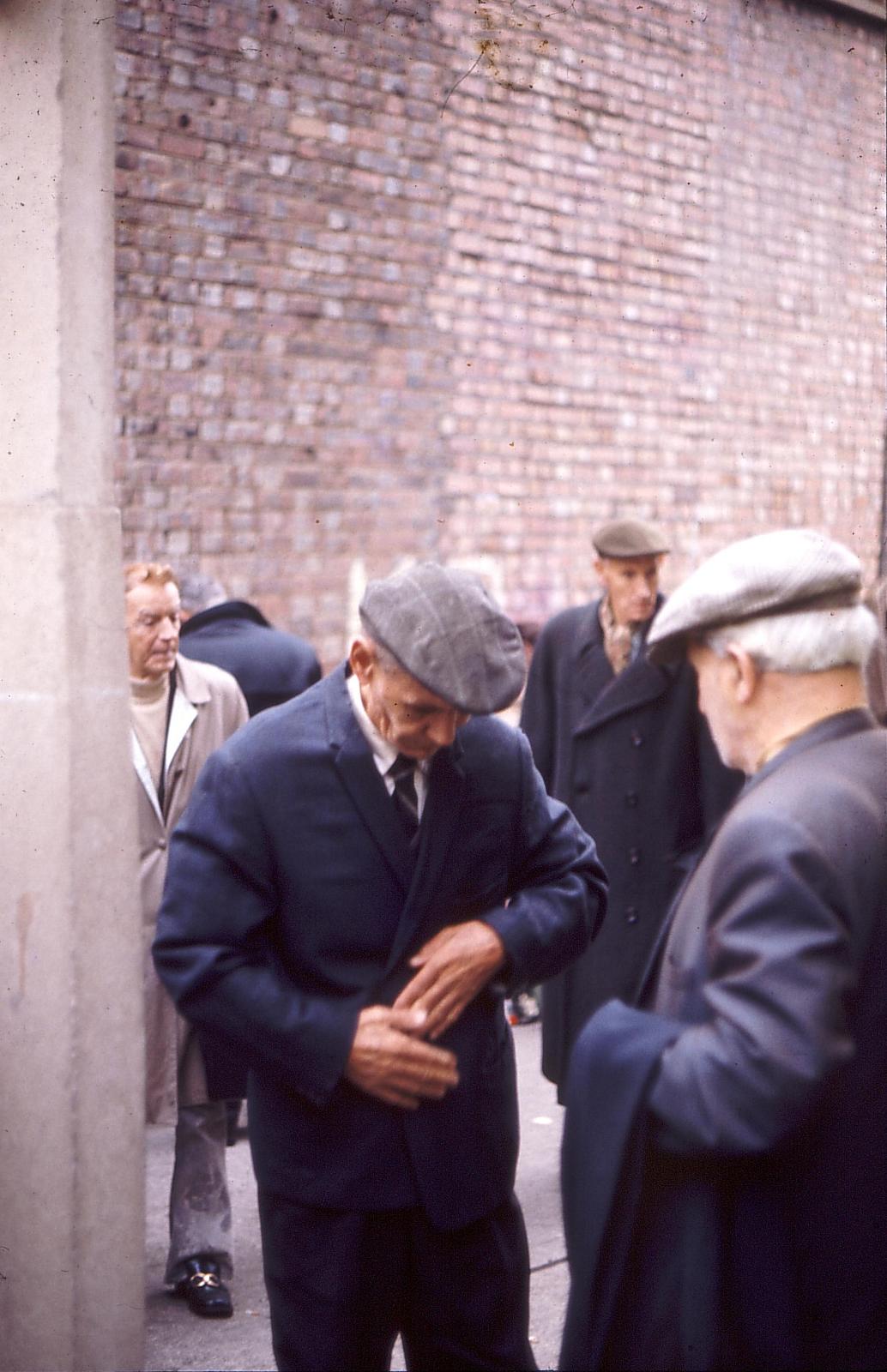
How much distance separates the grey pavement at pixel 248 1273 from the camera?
4.07 m

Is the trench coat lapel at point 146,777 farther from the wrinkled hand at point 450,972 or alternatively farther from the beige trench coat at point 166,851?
the wrinkled hand at point 450,972

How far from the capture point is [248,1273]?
179 inches

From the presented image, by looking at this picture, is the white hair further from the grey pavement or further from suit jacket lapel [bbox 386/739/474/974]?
the grey pavement

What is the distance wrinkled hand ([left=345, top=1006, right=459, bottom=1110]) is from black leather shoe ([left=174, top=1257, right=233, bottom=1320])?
1925 millimetres

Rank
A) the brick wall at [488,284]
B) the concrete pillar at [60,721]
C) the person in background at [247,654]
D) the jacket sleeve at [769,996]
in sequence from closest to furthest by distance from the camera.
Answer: the jacket sleeve at [769,996] → the concrete pillar at [60,721] → the person in background at [247,654] → the brick wall at [488,284]

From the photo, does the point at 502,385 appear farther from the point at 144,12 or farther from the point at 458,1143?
the point at 458,1143

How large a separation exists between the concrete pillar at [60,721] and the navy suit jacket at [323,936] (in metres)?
0.85

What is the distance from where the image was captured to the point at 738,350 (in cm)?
950

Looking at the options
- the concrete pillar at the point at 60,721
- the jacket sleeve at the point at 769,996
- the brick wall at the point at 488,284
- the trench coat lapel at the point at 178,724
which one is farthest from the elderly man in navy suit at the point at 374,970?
the brick wall at the point at 488,284

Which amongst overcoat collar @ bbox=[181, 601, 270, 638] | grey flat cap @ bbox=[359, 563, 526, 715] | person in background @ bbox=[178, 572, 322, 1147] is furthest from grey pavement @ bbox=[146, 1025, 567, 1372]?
grey flat cap @ bbox=[359, 563, 526, 715]

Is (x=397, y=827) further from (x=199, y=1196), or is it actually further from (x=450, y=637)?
(x=199, y=1196)

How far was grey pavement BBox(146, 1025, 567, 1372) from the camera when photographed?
407 cm

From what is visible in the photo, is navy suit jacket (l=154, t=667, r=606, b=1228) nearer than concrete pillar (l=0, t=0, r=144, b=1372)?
Yes

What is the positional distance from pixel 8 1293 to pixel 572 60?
6.77 metres
